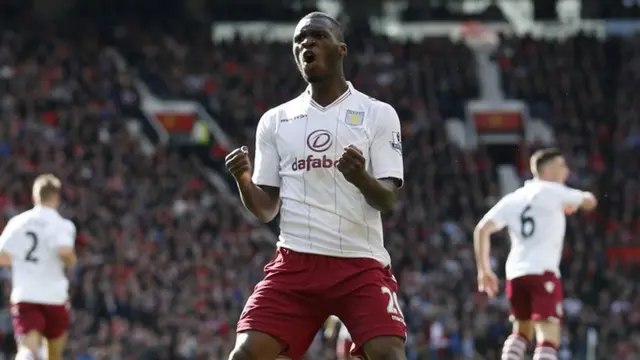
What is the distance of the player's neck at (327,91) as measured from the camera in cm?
703

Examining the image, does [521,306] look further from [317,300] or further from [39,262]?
[317,300]

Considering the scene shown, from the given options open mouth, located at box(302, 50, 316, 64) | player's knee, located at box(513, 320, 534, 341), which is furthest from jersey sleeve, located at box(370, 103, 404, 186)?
player's knee, located at box(513, 320, 534, 341)

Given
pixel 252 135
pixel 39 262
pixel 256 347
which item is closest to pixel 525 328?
pixel 39 262

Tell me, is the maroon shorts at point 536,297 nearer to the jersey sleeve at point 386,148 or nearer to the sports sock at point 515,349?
the sports sock at point 515,349

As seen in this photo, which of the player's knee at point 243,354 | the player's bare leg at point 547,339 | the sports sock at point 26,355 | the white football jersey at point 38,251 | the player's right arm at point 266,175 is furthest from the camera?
the white football jersey at point 38,251

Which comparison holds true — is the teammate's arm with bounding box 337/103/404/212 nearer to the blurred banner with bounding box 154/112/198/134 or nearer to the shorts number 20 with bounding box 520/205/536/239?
the shorts number 20 with bounding box 520/205/536/239

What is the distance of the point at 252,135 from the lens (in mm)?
27125

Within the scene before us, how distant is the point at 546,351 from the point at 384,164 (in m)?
4.56

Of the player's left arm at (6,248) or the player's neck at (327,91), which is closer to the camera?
the player's neck at (327,91)

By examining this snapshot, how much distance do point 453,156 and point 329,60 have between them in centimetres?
1992

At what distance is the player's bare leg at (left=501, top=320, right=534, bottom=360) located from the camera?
35.9ft

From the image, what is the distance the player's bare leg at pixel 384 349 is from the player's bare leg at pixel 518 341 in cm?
431

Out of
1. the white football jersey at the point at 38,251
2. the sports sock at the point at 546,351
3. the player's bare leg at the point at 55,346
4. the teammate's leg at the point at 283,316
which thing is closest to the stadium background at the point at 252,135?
the player's bare leg at the point at 55,346

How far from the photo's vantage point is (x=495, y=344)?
1973cm
